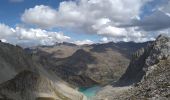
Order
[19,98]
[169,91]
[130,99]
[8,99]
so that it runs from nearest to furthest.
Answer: [169,91] < [130,99] < [8,99] < [19,98]

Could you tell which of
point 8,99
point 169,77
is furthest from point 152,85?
point 8,99

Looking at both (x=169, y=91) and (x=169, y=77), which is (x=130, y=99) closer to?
(x=169, y=77)

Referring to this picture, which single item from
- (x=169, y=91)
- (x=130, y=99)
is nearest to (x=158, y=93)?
(x=169, y=91)

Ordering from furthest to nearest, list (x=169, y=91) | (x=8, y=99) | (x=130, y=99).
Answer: (x=8, y=99)
(x=130, y=99)
(x=169, y=91)

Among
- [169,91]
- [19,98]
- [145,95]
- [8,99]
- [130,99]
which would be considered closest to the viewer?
[169,91]

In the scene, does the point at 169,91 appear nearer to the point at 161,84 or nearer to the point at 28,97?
the point at 161,84

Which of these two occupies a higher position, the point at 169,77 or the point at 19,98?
the point at 169,77

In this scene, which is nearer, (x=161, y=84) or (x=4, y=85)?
(x=161, y=84)

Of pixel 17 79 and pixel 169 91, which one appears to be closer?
pixel 169 91

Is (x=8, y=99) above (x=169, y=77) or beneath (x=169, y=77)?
beneath
